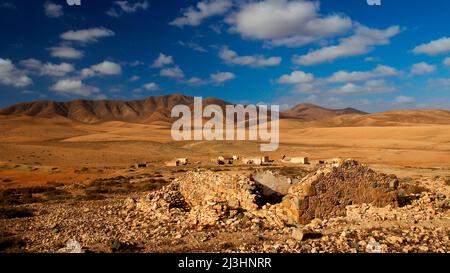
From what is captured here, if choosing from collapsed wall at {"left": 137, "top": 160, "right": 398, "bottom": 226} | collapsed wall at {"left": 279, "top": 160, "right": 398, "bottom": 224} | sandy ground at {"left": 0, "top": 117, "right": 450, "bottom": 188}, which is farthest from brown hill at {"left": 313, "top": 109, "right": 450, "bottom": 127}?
collapsed wall at {"left": 137, "top": 160, "right": 398, "bottom": 226}

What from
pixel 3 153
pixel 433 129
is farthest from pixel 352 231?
pixel 433 129

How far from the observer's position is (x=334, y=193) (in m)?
12.0

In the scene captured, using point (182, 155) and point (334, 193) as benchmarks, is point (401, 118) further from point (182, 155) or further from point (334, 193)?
point (334, 193)

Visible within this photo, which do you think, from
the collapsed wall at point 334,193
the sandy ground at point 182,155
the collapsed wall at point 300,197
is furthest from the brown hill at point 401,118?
the collapsed wall at point 300,197

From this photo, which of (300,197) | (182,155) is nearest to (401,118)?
(182,155)

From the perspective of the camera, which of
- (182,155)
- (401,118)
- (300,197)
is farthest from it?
(401,118)

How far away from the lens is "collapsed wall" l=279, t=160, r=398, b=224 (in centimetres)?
1167

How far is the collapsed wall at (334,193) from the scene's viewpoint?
1167 centimetres

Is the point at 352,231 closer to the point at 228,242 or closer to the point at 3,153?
the point at 228,242

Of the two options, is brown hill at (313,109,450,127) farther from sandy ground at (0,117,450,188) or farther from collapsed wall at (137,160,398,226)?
collapsed wall at (137,160,398,226)

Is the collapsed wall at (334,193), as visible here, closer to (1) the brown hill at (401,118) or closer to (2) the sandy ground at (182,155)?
(2) the sandy ground at (182,155)

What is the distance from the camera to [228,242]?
991cm

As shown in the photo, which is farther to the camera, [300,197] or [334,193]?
[334,193]

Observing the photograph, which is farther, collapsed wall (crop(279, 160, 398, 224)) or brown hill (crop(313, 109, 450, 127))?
brown hill (crop(313, 109, 450, 127))
